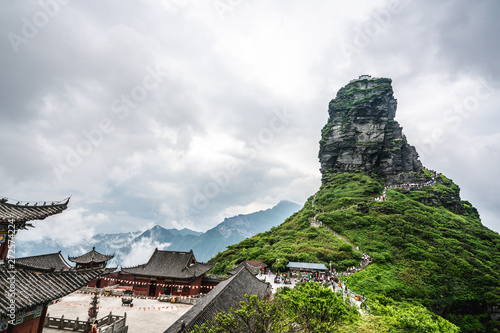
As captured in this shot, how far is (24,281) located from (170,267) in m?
33.1

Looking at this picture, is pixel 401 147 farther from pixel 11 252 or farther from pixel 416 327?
pixel 11 252

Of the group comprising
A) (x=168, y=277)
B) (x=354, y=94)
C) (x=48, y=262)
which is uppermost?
(x=354, y=94)

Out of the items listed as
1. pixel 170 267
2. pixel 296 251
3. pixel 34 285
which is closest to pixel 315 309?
pixel 34 285

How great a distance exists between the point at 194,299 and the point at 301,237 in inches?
1578

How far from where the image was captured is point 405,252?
5512 centimetres

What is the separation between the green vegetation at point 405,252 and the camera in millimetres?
41938

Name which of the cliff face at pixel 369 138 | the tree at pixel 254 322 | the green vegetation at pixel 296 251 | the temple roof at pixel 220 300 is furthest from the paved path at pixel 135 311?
the cliff face at pixel 369 138

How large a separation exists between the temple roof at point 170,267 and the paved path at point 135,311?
540 cm

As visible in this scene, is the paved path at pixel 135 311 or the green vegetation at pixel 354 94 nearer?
the paved path at pixel 135 311

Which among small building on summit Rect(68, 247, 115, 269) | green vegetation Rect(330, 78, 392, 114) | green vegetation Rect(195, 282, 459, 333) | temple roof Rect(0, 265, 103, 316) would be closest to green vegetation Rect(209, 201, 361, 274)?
small building on summit Rect(68, 247, 115, 269)

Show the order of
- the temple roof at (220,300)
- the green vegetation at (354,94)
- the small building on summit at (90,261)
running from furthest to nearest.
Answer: the green vegetation at (354,94), the small building on summit at (90,261), the temple roof at (220,300)

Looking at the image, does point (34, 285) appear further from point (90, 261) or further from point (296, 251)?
point (296, 251)

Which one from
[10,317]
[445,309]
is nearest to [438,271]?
[445,309]

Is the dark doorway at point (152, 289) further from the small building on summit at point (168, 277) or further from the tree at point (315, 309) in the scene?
the tree at point (315, 309)
